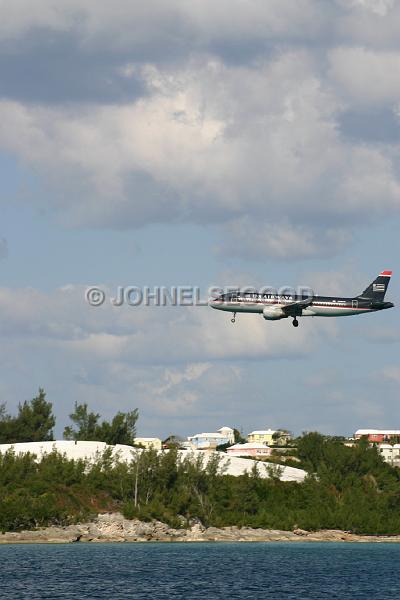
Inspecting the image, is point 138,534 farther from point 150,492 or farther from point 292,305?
point 292,305

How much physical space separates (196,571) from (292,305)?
44001mm

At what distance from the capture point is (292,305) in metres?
163

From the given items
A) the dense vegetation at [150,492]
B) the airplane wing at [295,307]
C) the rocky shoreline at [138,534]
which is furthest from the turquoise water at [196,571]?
the airplane wing at [295,307]

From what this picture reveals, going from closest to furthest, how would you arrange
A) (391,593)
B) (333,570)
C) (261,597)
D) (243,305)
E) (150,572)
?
(261,597), (391,593), (150,572), (333,570), (243,305)

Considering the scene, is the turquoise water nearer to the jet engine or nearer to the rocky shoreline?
the rocky shoreline

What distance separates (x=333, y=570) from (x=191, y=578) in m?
23.1

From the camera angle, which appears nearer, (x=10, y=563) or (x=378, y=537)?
(x=10, y=563)

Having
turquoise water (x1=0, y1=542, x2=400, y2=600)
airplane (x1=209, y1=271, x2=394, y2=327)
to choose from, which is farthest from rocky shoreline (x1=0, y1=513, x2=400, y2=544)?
airplane (x1=209, y1=271, x2=394, y2=327)

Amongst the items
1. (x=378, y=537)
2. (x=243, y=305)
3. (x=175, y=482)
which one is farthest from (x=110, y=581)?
(x=378, y=537)

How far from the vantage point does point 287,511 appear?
19888cm

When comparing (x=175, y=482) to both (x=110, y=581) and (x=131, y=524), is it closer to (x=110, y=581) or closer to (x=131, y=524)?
(x=131, y=524)

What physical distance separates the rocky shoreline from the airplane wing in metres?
43.8

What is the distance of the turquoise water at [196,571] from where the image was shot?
117688 millimetres

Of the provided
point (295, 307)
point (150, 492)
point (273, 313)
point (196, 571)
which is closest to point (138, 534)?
point (150, 492)
